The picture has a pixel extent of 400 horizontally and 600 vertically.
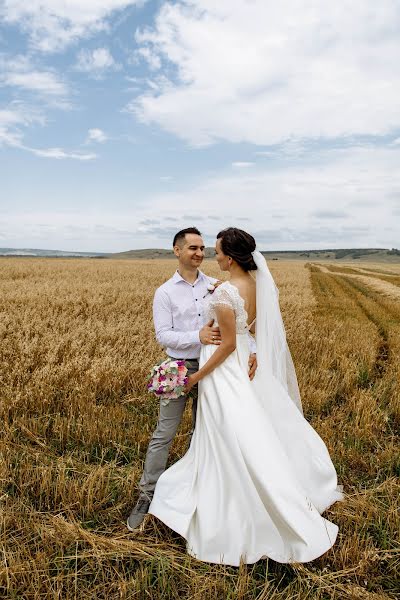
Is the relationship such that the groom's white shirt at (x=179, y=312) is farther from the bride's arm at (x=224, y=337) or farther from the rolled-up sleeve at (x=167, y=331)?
the bride's arm at (x=224, y=337)

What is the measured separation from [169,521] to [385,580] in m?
1.61

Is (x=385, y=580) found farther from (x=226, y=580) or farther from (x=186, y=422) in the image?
(x=186, y=422)

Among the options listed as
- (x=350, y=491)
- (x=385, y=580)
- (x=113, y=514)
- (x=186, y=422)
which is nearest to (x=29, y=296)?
(x=186, y=422)

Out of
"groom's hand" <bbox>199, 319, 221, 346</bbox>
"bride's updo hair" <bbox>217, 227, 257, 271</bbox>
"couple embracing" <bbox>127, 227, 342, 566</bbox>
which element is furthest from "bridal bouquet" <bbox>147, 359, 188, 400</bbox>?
"bride's updo hair" <bbox>217, 227, 257, 271</bbox>

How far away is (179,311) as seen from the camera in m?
3.64

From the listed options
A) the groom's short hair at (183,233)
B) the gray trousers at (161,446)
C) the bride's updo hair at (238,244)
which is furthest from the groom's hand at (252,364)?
the groom's short hair at (183,233)

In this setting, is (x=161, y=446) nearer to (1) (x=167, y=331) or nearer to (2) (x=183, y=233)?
(1) (x=167, y=331)

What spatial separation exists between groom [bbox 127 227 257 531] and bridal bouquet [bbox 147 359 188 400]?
0.18 meters

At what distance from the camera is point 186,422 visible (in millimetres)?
5012

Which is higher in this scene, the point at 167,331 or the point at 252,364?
the point at 167,331

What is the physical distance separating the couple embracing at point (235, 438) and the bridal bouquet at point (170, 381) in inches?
3.4

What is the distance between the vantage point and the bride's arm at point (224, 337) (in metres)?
3.18

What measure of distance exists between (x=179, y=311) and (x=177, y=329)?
0.17 meters

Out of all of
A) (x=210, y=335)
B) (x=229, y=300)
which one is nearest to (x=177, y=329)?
(x=210, y=335)
